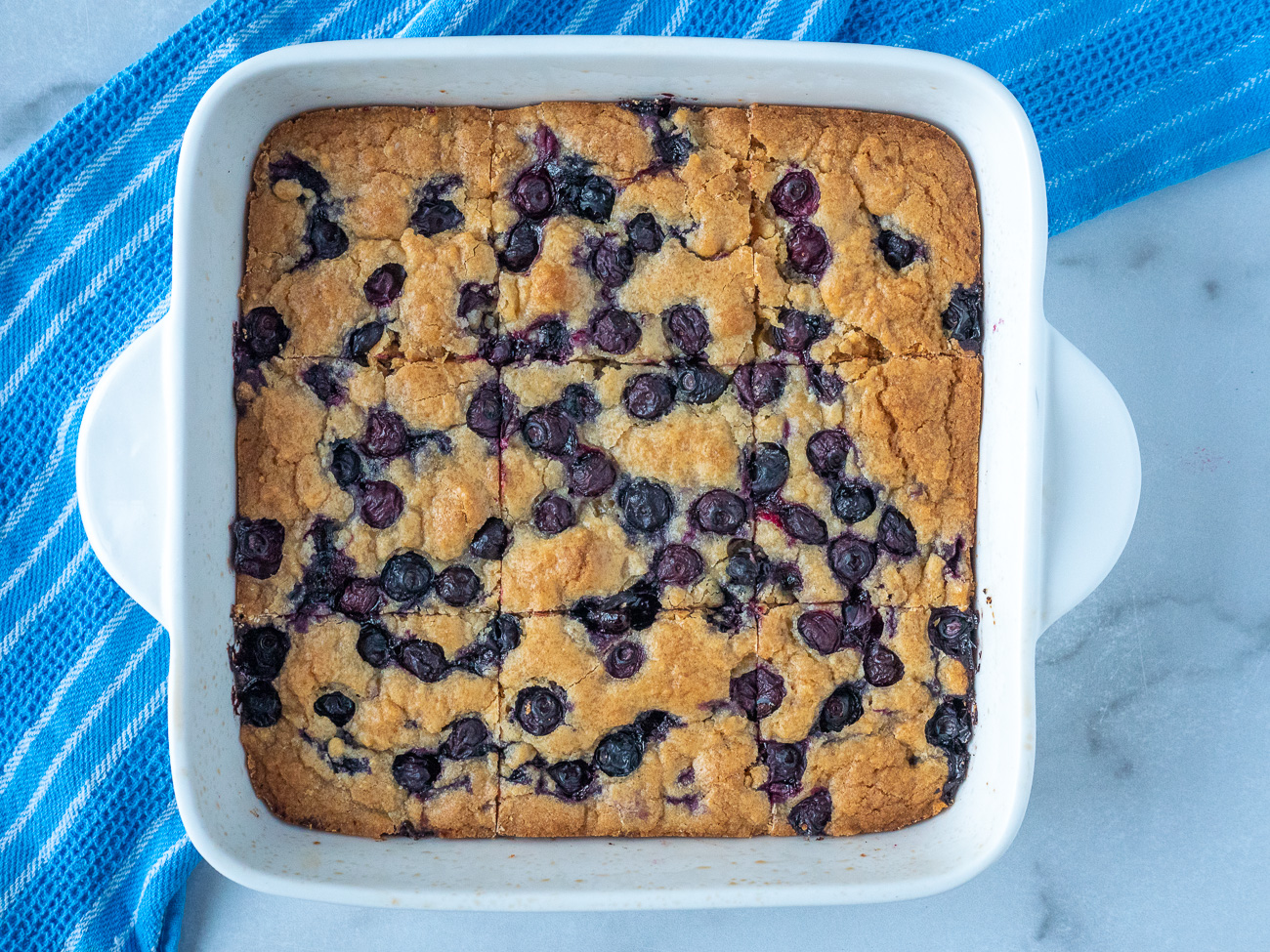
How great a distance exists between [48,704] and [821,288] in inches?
97.0

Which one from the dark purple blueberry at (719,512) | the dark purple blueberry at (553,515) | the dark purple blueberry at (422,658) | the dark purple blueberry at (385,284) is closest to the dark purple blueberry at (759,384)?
the dark purple blueberry at (719,512)

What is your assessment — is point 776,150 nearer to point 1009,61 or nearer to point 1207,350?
point 1009,61

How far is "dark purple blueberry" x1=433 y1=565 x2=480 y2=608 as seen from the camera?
247 cm

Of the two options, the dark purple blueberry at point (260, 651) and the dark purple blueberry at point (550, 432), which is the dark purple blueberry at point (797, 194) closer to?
the dark purple blueberry at point (550, 432)

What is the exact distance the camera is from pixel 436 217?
249cm

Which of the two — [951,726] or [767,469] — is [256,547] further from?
[951,726]

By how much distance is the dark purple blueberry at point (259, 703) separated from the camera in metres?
2.48

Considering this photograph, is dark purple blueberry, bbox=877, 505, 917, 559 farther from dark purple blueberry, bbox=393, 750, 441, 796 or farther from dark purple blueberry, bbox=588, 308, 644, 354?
dark purple blueberry, bbox=393, 750, 441, 796

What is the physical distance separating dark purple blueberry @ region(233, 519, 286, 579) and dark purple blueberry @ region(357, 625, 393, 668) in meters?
0.28

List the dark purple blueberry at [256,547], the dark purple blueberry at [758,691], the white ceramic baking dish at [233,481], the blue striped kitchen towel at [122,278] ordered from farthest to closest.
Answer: the blue striped kitchen towel at [122,278] → the dark purple blueberry at [758,691] → the dark purple blueberry at [256,547] → the white ceramic baking dish at [233,481]

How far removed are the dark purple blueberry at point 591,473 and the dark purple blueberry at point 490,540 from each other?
0.69 feet

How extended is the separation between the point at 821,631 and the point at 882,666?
0.64 feet

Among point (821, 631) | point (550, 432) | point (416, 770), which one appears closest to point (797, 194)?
point (550, 432)

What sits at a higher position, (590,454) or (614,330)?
(614,330)
